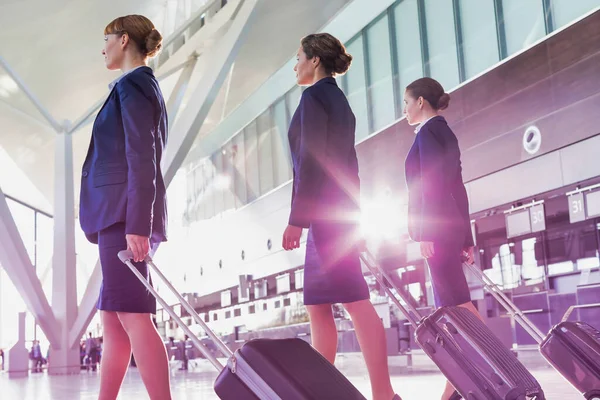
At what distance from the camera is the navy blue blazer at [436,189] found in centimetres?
410

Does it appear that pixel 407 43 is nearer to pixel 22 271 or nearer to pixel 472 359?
pixel 22 271

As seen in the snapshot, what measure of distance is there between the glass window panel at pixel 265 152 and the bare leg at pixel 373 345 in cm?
2601

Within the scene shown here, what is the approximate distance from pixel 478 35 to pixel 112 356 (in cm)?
1539

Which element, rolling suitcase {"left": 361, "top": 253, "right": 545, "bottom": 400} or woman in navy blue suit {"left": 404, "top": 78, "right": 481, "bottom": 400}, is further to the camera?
woman in navy blue suit {"left": 404, "top": 78, "right": 481, "bottom": 400}

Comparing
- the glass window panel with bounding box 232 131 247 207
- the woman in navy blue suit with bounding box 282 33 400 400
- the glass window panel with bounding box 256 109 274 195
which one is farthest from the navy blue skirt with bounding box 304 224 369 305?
the glass window panel with bounding box 232 131 247 207

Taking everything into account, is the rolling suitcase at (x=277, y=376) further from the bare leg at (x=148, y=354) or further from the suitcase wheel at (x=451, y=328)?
the suitcase wheel at (x=451, y=328)

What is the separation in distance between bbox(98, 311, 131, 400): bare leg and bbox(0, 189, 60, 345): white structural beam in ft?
41.0

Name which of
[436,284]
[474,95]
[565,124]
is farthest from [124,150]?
[474,95]

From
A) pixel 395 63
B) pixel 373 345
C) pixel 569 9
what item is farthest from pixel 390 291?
pixel 395 63

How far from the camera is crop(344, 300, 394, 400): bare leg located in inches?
140

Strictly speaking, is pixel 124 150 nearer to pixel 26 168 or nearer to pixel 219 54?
pixel 219 54

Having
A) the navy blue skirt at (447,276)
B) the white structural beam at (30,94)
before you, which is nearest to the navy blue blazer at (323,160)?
the navy blue skirt at (447,276)

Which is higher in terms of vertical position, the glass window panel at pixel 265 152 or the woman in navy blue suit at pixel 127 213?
the glass window panel at pixel 265 152

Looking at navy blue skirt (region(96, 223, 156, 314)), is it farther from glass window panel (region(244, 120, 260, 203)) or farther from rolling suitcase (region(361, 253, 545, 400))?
glass window panel (region(244, 120, 260, 203))
